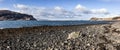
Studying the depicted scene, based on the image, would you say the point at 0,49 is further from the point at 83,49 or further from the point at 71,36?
the point at 71,36

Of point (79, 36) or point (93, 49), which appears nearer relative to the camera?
point (93, 49)

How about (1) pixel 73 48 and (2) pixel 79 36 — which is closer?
(1) pixel 73 48

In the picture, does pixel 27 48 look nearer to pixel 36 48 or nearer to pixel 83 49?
pixel 36 48

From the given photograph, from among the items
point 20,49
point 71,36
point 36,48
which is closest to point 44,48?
point 36,48

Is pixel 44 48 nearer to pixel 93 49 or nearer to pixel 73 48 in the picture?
pixel 73 48

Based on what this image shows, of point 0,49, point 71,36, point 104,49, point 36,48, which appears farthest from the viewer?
point 71,36

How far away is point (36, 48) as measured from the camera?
2117cm

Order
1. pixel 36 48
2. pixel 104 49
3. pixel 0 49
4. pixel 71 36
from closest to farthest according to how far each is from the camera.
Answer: pixel 0 49, pixel 36 48, pixel 104 49, pixel 71 36

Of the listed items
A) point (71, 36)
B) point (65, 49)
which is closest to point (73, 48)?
point (65, 49)

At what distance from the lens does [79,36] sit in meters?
31.3

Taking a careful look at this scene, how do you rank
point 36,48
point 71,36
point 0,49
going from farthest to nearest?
point 71,36, point 36,48, point 0,49

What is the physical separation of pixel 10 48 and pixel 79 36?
42.4ft

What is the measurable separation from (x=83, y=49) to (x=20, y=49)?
19.4 ft

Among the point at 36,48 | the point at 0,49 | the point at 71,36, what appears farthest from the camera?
the point at 71,36
